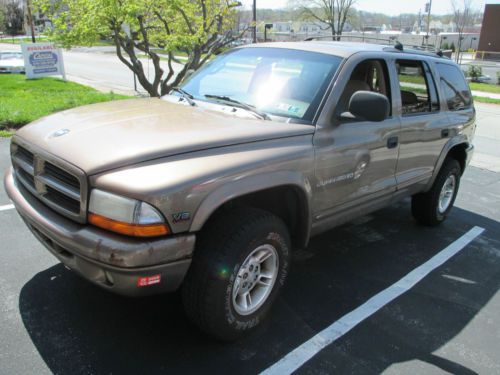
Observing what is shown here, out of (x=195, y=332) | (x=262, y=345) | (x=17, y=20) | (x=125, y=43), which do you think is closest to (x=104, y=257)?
(x=195, y=332)

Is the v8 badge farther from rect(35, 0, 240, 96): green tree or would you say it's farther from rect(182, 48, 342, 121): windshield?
rect(35, 0, 240, 96): green tree

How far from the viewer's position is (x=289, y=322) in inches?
127

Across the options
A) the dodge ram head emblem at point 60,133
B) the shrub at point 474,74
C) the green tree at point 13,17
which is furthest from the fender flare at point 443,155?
the green tree at point 13,17

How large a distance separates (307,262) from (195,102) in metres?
1.74

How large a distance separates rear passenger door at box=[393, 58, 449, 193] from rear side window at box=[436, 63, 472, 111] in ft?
0.76

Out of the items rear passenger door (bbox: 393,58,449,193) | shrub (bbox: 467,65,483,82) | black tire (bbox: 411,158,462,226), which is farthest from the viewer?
shrub (bbox: 467,65,483,82)

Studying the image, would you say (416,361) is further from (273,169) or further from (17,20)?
(17,20)

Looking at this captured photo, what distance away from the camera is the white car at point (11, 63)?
68.3 ft

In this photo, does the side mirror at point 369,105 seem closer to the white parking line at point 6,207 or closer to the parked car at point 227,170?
the parked car at point 227,170

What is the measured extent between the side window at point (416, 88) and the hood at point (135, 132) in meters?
1.44

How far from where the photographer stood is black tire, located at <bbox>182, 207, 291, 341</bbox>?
2637 millimetres

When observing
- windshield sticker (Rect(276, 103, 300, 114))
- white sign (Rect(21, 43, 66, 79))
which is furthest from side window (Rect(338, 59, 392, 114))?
white sign (Rect(21, 43, 66, 79))

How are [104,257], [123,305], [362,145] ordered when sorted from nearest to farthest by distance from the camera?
[104,257] → [123,305] → [362,145]

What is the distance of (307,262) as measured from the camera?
4191mm
